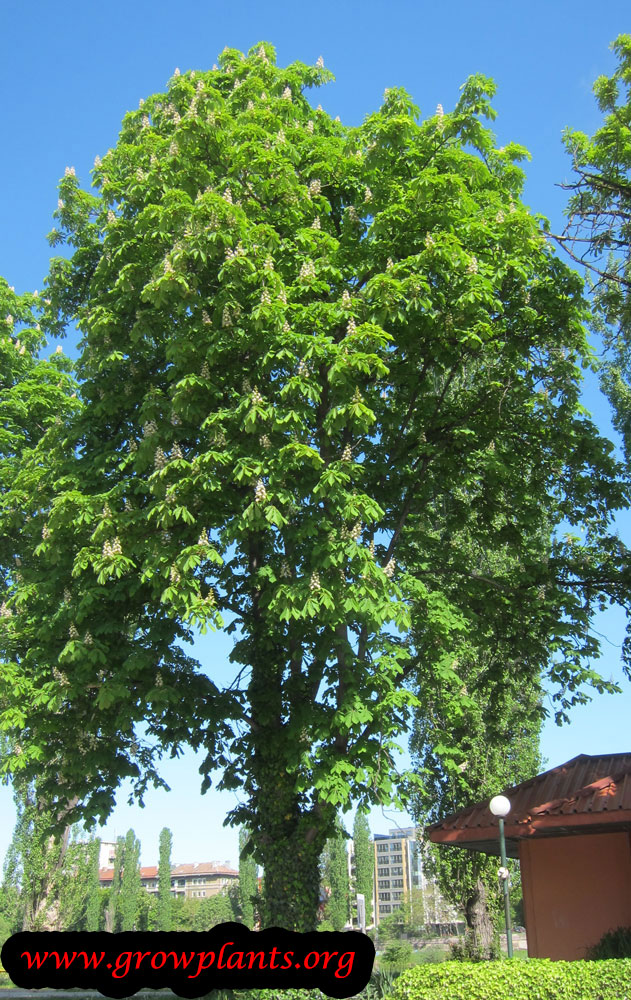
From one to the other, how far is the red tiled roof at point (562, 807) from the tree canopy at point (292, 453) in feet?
4.89

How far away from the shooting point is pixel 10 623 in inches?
482

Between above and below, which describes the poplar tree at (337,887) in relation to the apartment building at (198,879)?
above

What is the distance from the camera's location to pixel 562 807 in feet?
42.0

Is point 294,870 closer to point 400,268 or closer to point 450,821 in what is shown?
point 450,821

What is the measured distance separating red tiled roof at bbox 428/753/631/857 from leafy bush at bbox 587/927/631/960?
4.97 ft

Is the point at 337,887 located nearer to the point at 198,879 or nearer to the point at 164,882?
the point at 164,882

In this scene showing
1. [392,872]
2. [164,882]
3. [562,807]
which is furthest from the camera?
[392,872]

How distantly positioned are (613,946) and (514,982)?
4385 millimetres

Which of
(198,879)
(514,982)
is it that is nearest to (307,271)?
(514,982)

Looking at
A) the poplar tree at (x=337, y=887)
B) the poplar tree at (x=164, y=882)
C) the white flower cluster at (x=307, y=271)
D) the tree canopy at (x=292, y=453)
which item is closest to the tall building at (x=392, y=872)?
the poplar tree at (x=164, y=882)

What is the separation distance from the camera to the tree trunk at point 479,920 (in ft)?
70.2

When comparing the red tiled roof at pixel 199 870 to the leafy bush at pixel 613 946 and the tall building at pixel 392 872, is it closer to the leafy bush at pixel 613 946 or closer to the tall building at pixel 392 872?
the tall building at pixel 392 872

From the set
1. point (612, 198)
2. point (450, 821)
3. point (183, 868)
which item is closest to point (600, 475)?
point (612, 198)

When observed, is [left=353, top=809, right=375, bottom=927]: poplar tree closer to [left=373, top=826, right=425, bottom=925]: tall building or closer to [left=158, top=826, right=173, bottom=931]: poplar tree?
[left=158, top=826, right=173, bottom=931]: poplar tree
